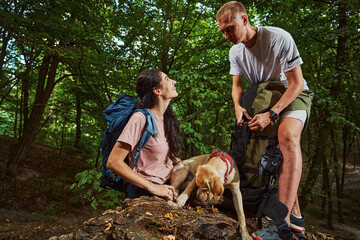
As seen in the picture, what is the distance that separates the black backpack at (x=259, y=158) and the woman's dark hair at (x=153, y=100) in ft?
2.22

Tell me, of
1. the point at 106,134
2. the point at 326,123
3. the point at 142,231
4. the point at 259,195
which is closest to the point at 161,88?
the point at 106,134

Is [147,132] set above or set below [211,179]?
above

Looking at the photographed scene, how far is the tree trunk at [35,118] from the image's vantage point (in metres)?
9.16

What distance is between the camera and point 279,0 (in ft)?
17.1

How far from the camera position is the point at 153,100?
90.6 inches

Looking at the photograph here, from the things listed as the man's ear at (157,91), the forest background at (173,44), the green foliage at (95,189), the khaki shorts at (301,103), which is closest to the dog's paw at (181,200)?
the man's ear at (157,91)

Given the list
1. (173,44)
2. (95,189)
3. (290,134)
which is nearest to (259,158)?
(290,134)

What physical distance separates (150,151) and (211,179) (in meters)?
0.62

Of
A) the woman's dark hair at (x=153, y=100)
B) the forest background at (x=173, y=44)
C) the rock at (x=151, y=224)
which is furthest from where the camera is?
the forest background at (x=173, y=44)

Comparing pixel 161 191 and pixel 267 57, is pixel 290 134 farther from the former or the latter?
pixel 161 191

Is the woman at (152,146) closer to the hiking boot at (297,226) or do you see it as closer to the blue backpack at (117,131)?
the blue backpack at (117,131)

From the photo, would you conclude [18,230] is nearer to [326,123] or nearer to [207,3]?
[207,3]

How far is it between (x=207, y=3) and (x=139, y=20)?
4.96ft

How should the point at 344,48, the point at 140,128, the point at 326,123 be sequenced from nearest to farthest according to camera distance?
the point at 140,128, the point at 344,48, the point at 326,123
